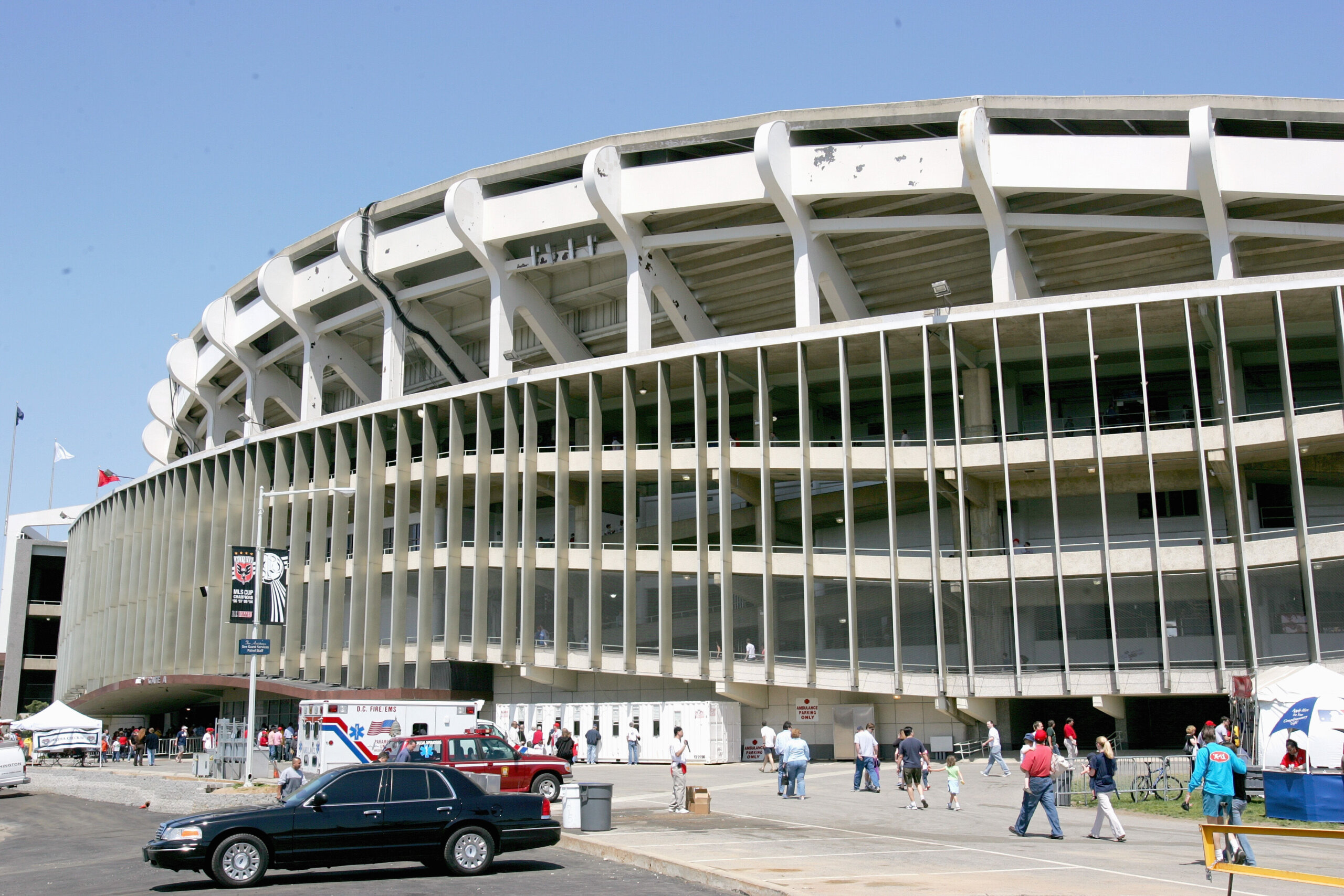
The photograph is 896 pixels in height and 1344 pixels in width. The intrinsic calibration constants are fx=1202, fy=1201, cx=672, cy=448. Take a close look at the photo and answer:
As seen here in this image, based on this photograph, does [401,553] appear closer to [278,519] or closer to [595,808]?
[278,519]

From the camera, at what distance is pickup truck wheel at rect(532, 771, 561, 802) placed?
976 inches

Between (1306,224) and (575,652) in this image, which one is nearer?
(1306,224)

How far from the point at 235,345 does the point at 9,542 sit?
48189 millimetres

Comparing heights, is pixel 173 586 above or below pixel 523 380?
below

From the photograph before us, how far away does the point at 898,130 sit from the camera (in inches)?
1641

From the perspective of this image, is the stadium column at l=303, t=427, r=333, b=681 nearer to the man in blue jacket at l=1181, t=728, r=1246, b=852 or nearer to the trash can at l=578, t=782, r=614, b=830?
the trash can at l=578, t=782, r=614, b=830

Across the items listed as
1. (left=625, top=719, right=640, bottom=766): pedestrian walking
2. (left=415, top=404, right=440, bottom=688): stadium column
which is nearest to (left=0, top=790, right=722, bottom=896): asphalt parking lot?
(left=625, top=719, right=640, bottom=766): pedestrian walking

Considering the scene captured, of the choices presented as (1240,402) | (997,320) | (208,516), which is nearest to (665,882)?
(997,320)

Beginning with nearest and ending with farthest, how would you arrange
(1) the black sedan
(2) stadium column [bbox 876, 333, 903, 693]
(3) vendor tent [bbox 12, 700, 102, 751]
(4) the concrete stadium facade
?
(1) the black sedan, (4) the concrete stadium facade, (2) stadium column [bbox 876, 333, 903, 693], (3) vendor tent [bbox 12, 700, 102, 751]

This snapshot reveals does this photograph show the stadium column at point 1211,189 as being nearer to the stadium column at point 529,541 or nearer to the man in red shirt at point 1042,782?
the man in red shirt at point 1042,782

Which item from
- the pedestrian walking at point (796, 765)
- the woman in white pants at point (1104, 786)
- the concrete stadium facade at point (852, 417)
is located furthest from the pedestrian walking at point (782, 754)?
the concrete stadium facade at point (852, 417)

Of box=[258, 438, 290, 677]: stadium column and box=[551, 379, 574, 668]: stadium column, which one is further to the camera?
box=[258, 438, 290, 677]: stadium column

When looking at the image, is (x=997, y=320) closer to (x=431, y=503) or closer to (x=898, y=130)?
(x=898, y=130)

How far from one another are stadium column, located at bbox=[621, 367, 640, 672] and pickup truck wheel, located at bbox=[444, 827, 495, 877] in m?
25.9
